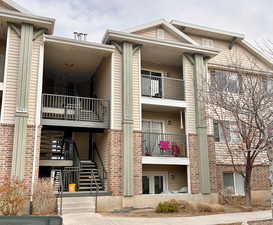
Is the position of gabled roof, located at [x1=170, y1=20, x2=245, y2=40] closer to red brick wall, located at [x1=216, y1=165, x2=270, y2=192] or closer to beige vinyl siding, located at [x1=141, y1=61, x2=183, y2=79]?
beige vinyl siding, located at [x1=141, y1=61, x2=183, y2=79]

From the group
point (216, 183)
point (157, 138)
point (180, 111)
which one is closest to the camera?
point (216, 183)

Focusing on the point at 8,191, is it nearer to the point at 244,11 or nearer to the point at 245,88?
the point at 245,88

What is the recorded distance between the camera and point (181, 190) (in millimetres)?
14844

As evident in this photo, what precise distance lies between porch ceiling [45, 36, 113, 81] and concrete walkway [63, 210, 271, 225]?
7.52 metres

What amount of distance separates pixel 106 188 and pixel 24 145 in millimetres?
4055

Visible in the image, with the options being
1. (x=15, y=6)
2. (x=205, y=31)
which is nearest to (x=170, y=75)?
(x=205, y=31)

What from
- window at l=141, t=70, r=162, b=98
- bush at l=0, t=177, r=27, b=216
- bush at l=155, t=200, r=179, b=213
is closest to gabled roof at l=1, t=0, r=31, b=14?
window at l=141, t=70, r=162, b=98

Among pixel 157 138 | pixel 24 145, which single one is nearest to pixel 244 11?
pixel 157 138

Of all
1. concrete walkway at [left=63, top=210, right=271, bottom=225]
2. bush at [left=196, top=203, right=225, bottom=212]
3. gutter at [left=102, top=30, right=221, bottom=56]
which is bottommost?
concrete walkway at [left=63, top=210, right=271, bottom=225]

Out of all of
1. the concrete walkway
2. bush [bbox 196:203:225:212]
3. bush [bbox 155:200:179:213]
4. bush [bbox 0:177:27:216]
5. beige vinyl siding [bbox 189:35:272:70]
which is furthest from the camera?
beige vinyl siding [bbox 189:35:272:70]

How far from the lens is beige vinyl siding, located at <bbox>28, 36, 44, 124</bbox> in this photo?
12.4 meters

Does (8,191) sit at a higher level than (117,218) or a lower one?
higher

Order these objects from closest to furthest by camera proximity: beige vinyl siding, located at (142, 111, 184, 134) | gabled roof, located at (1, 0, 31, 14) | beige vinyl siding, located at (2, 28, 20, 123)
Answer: beige vinyl siding, located at (2, 28, 20, 123), gabled roof, located at (1, 0, 31, 14), beige vinyl siding, located at (142, 111, 184, 134)

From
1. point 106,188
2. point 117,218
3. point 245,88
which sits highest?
point 245,88
